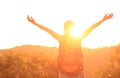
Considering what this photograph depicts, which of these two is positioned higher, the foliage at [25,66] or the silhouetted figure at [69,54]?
the foliage at [25,66]

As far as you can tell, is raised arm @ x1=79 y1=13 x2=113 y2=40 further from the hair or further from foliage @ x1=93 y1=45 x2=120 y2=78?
foliage @ x1=93 y1=45 x2=120 y2=78

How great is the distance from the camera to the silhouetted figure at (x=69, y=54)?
7129 millimetres

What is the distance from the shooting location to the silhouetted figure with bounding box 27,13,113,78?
7129 mm

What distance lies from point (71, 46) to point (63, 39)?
0.23 metres

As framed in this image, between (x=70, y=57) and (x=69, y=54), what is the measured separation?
72 millimetres

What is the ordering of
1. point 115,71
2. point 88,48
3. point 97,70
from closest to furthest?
point 115,71, point 97,70, point 88,48

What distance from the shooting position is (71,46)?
7273 mm

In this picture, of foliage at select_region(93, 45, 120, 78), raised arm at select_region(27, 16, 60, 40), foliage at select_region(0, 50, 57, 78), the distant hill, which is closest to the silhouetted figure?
raised arm at select_region(27, 16, 60, 40)

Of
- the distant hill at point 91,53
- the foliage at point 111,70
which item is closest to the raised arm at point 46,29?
the foliage at point 111,70

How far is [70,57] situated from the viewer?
7.16 m

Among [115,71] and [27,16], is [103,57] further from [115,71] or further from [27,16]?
[27,16]

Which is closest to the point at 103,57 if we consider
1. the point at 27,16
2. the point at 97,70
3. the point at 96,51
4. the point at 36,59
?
the point at 96,51

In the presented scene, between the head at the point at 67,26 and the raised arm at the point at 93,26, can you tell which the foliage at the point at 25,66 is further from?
the head at the point at 67,26

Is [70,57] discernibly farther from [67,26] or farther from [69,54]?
[67,26]
